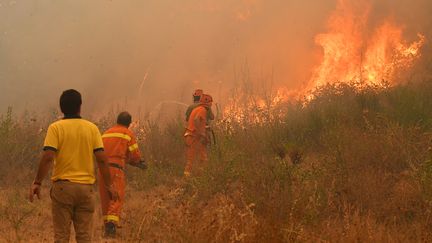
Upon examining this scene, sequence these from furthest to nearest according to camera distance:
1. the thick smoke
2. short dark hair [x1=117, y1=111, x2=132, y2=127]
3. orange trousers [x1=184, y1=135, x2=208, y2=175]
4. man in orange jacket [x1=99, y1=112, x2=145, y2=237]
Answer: the thick smoke
orange trousers [x1=184, y1=135, x2=208, y2=175]
short dark hair [x1=117, y1=111, x2=132, y2=127]
man in orange jacket [x1=99, y1=112, x2=145, y2=237]

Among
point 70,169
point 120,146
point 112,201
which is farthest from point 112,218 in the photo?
point 70,169

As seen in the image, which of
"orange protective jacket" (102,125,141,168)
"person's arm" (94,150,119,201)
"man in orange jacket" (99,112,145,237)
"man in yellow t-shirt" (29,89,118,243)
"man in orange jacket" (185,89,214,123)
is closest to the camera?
"man in yellow t-shirt" (29,89,118,243)

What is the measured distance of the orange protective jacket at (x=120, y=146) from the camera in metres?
6.86

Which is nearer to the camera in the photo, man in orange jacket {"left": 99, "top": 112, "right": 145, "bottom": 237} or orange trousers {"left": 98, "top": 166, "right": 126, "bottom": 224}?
orange trousers {"left": 98, "top": 166, "right": 126, "bottom": 224}

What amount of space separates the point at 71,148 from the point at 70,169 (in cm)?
19

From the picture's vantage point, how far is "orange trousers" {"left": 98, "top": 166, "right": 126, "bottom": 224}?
6.59 metres

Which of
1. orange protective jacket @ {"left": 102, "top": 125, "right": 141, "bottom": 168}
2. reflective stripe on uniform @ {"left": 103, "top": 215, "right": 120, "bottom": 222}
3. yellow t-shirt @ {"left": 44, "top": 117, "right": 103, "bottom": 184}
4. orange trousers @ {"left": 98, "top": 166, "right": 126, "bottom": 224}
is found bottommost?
reflective stripe on uniform @ {"left": 103, "top": 215, "right": 120, "bottom": 222}

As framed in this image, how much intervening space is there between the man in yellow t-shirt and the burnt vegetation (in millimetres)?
586

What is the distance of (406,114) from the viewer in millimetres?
9070

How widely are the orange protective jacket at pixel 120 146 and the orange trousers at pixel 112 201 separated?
0.44 ft

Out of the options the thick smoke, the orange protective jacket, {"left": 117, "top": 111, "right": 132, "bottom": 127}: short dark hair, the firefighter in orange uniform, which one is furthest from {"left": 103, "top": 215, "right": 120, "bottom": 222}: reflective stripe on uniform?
the thick smoke

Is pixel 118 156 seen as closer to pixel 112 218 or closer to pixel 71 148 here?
pixel 112 218

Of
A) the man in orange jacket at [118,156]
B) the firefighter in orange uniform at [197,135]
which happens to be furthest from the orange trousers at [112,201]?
the firefighter in orange uniform at [197,135]

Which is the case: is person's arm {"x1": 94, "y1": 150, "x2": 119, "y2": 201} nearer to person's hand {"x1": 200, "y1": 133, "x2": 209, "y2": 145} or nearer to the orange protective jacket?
the orange protective jacket
